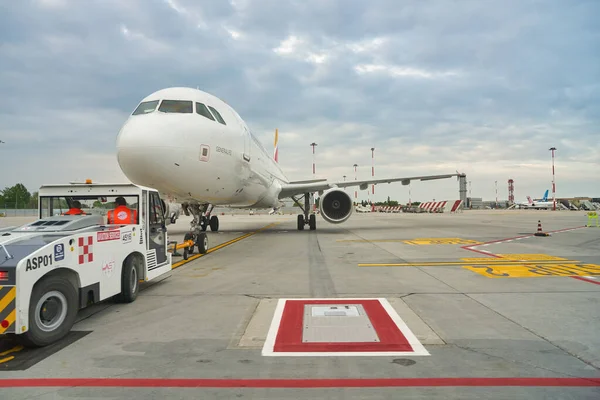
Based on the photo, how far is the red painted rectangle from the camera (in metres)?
4.06

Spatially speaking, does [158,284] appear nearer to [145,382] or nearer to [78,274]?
[78,274]

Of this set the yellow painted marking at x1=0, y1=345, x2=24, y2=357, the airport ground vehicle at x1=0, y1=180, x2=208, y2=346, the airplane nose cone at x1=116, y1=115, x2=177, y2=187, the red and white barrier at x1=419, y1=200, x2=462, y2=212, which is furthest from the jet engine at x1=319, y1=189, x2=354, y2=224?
the red and white barrier at x1=419, y1=200, x2=462, y2=212

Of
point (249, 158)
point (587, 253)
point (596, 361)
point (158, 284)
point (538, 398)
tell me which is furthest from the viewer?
point (249, 158)

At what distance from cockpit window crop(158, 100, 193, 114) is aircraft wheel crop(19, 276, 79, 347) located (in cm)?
643

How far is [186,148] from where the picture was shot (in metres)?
9.71

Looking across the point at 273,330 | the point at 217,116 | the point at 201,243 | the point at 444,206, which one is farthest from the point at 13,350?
the point at 444,206

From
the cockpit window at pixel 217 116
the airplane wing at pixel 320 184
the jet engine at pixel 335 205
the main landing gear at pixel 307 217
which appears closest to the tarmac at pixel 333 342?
the cockpit window at pixel 217 116

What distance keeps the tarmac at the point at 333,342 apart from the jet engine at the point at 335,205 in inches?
396

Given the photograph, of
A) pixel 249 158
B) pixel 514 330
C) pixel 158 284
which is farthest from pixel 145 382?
pixel 249 158

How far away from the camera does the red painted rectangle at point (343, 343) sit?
13.3ft

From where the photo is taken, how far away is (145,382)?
11.0ft

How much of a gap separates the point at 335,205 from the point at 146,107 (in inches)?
409

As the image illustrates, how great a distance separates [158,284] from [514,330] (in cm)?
606

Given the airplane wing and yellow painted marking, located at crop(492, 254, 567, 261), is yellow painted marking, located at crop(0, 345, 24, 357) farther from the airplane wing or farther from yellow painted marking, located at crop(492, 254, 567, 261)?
the airplane wing
